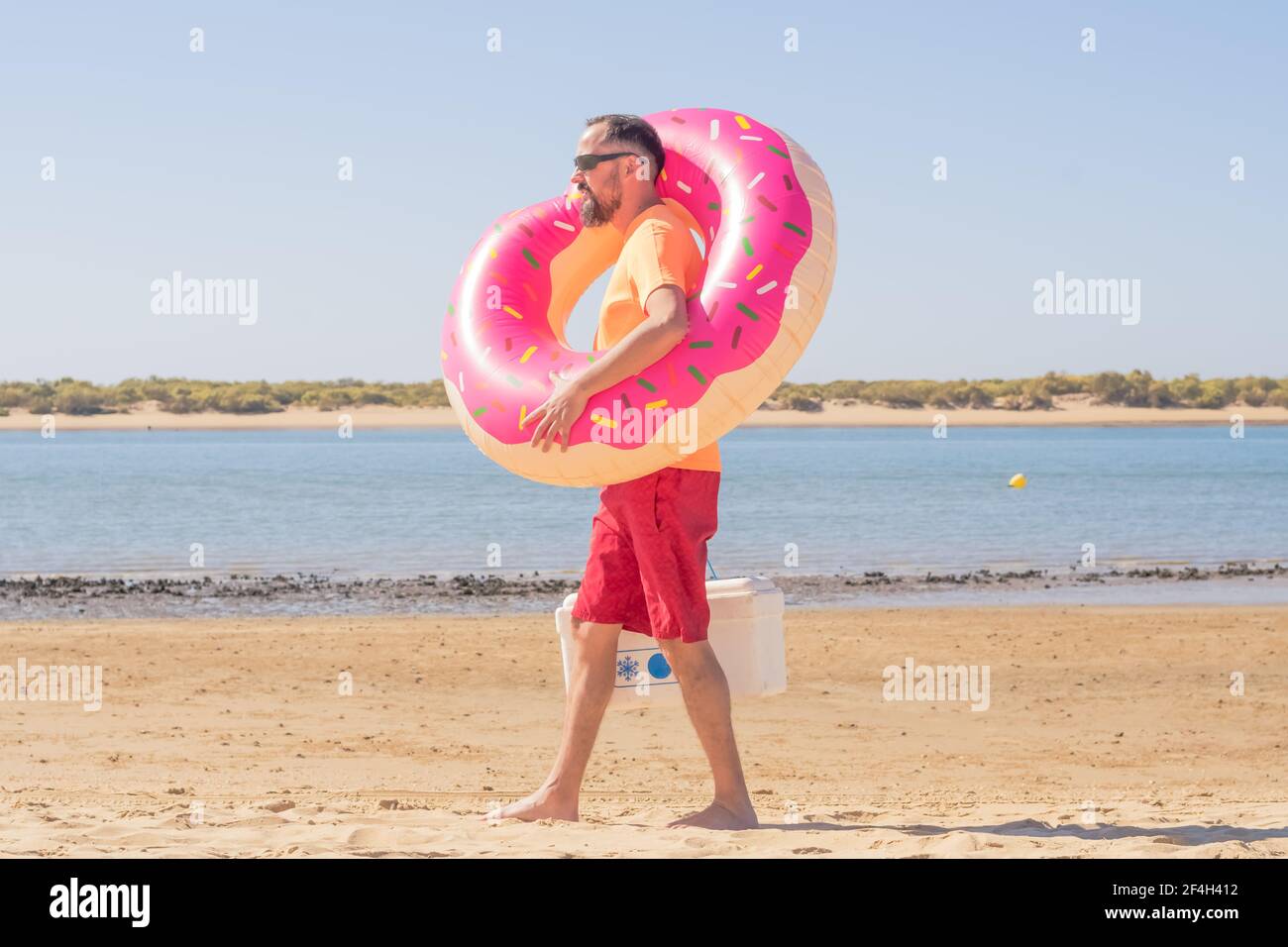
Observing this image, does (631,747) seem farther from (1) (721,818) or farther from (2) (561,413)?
(2) (561,413)

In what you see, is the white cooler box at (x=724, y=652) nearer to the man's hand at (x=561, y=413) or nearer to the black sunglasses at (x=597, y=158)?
the man's hand at (x=561, y=413)

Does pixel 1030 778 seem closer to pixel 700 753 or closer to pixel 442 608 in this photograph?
pixel 700 753

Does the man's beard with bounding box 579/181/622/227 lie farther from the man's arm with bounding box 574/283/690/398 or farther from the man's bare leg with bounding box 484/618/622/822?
the man's bare leg with bounding box 484/618/622/822

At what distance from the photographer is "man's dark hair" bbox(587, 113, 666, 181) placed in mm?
4680

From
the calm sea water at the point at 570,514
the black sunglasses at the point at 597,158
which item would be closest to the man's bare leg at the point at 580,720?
the black sunglasses at the point at 597,158

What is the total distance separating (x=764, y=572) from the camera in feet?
49.2

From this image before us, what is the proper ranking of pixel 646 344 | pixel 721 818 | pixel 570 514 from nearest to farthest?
pixel 646 344 → pixel 721 818 → pixel 570 514

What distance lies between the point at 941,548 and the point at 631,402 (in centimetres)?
1351

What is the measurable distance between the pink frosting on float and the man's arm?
45 mm

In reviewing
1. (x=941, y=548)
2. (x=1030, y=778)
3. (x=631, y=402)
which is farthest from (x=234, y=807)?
(x=941, y=548)

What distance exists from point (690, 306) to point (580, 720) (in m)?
1.37

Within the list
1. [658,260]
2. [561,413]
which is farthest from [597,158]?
[561,413]

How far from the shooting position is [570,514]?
22984 millimetres

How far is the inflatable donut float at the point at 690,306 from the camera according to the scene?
4305 millimetres
